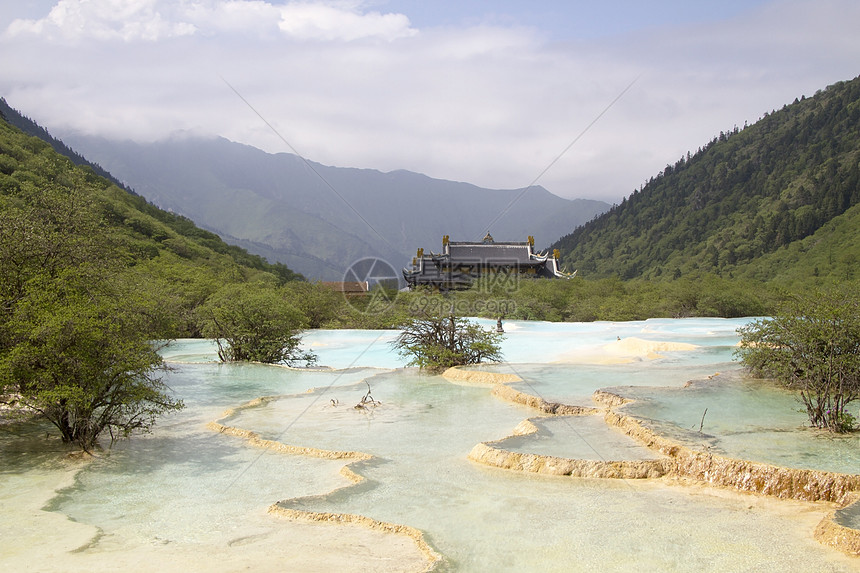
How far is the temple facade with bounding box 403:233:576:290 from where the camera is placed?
49.8m

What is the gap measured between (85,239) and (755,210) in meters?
89.7

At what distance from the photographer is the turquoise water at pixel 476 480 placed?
232 inches

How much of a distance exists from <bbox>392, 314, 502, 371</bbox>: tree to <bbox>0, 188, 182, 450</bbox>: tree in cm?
807

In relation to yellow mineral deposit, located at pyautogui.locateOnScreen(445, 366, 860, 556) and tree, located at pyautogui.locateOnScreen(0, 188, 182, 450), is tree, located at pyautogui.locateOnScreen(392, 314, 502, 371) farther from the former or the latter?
tree, located at pyautogui.locateOnScreen(0, 188, 182, 450)

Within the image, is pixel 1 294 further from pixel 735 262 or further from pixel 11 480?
pixel 735 262

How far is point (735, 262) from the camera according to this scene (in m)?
72.9

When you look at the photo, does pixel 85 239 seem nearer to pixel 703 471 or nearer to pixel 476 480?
pixel 476 480

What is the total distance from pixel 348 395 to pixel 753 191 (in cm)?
9219

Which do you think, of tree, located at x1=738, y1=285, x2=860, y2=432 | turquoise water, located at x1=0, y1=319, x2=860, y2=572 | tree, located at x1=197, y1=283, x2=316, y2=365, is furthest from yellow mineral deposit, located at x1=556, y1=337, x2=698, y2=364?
tree, located at x1=197, y1=283, x2=316, y2=365

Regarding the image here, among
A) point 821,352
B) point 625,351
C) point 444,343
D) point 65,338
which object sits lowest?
point 625,351

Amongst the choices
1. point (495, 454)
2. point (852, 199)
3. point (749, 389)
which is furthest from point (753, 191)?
point (495, 454)

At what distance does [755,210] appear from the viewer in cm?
8569

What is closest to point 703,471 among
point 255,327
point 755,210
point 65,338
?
point 65,338

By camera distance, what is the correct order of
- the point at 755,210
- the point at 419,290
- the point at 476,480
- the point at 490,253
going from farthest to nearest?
1. the point at 755,210
2. the point at 490,253
3. the point at 419,290
4. the point at 476,480
